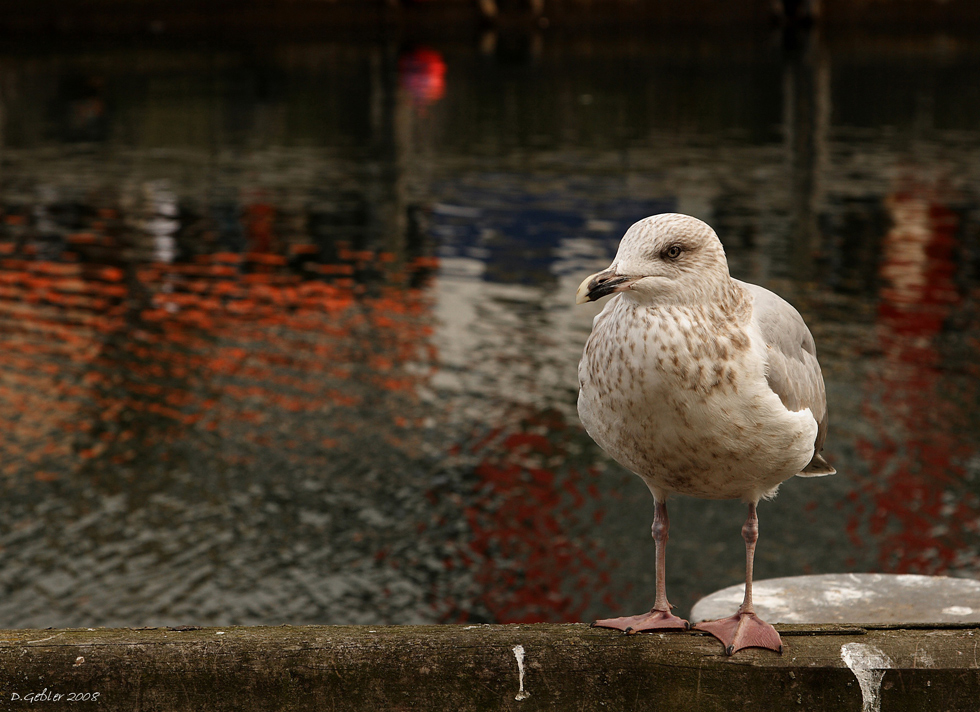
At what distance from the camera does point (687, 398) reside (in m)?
3.55

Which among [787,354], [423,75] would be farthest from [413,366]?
[423,75]

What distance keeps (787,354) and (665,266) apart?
0.68m

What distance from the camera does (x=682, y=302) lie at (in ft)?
11.6

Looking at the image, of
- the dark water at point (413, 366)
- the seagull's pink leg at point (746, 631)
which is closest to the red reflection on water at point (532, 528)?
the dark water at point (413, 366)

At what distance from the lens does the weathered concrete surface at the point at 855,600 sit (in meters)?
4.94

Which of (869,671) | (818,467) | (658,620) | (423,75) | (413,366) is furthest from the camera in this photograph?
(423,75)

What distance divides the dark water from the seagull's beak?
18.8 ft

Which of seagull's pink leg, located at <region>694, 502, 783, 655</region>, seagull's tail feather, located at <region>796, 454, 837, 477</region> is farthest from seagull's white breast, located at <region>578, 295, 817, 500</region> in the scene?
seagull's tail feather, located at <region>796, 454, 837, 477</region>

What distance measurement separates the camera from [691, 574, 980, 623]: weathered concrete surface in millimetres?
4938

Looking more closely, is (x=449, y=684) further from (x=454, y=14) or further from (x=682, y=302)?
(x=454, y=14)

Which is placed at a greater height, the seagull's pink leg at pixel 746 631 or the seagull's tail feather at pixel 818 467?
the seagull's tail feather at pixel 818 467

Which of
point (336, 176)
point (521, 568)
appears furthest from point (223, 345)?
point (336, 176)

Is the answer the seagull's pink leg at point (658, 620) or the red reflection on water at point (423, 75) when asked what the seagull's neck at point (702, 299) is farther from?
the red reflection on water at point (423, 75)

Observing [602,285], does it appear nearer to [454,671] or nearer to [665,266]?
[665,266]
